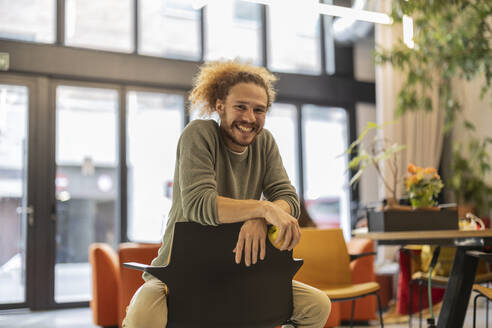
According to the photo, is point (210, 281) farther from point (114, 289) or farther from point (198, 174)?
point (114, 289)

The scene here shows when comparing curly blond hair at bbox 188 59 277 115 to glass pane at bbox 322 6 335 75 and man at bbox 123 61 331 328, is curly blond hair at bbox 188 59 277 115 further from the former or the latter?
glass pane at bbox 322 6 335 75

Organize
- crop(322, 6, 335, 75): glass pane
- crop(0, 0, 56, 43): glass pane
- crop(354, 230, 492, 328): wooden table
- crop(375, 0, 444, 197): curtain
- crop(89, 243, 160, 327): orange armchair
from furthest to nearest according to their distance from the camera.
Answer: crop(322, 6, 335, 75): glass pane, crop(375, 0, 444, 197): curtain, crop(0, 0, 56, 43): glass pane, crop(89, 243, 160, 327): orange armchair, crop(354, 230, 492, 328): wooden table

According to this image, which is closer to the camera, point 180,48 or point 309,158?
point 180,48

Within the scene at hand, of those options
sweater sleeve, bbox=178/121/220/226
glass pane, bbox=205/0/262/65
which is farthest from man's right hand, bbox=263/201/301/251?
glass pane, bbox=205/0/262/65

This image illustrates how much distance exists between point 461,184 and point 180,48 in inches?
149

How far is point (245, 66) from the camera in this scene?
1.86 meters

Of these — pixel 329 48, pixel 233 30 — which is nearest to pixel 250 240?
pixel 233 30

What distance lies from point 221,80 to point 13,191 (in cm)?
447

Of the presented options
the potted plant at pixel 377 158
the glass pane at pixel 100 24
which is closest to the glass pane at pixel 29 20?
the glass pane at pixel 100 24

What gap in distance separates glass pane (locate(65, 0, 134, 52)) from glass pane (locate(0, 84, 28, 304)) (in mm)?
911

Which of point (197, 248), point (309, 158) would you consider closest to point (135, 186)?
point (309, 158)

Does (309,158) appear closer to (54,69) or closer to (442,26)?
(442,26)

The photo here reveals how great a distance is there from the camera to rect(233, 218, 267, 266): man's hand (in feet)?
4.90

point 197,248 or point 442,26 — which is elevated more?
point 442,26
